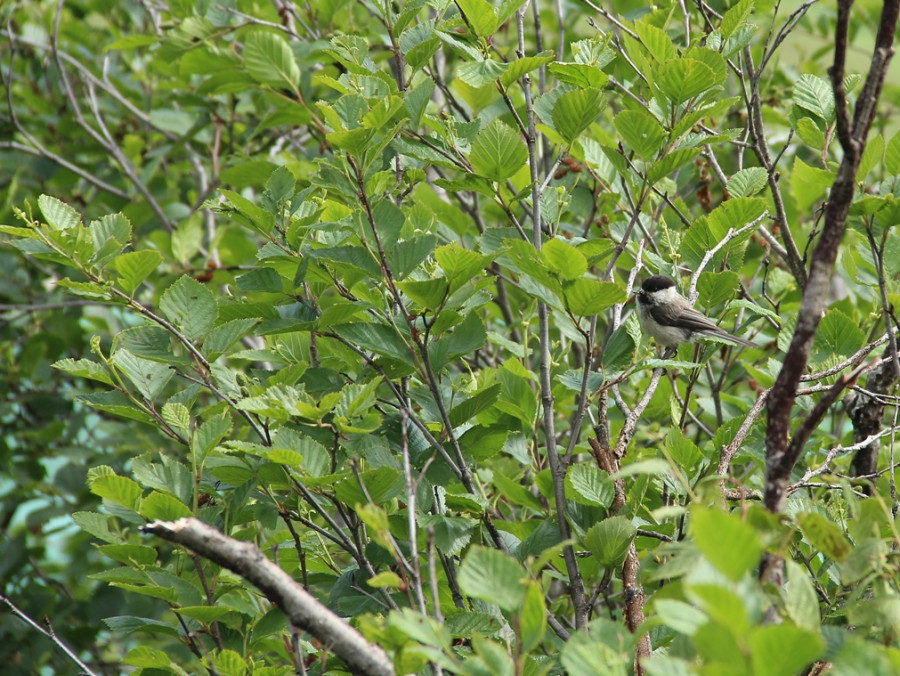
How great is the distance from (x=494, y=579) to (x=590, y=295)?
923 mm

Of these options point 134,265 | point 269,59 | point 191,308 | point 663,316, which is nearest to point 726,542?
point 191,308

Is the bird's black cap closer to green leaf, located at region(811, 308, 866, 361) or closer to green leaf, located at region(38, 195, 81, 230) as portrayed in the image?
green leaf, located at region(811, 308, 866, 361)

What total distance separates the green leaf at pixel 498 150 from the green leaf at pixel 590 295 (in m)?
0.43

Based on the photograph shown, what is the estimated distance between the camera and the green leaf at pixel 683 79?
8.04ft

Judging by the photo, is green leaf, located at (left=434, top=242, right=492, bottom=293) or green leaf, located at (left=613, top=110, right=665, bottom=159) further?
green leaf, located at (left=613, top=110, right=665, bottom=159)

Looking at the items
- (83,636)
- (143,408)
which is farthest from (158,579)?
(83,636)

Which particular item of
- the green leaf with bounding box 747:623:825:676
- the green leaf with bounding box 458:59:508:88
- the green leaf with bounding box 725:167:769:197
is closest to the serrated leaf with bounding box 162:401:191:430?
the green leaf with bounding box 458:59:508:88

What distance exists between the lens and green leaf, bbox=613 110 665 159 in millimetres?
2553

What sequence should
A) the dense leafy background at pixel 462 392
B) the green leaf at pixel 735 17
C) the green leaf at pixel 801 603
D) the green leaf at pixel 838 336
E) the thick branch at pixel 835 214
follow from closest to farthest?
1. the green leaf at pixel 801 603
2. the thick branch at pixel 835 214
3. the dense leafy background at pixel 462 392
4. the green leaf at pixel 735 17
5. the green leaf at pixel 838 336

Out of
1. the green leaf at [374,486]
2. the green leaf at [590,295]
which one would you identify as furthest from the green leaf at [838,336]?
the green leaf at [374,486]

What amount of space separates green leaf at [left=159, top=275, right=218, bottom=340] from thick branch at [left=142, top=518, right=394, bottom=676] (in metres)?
0.96

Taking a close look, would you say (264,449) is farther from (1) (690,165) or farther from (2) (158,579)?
(1) (690,165)

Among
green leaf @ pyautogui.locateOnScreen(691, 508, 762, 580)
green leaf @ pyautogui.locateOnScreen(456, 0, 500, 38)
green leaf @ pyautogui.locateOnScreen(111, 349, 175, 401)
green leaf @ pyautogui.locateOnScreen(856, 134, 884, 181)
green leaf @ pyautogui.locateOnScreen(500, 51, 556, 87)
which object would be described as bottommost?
green leaf @ pyautogui.locateOnScreen(111, 349, 175, 401)

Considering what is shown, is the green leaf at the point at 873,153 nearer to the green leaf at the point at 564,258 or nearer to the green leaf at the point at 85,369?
the green leaf at the point at 564,258
